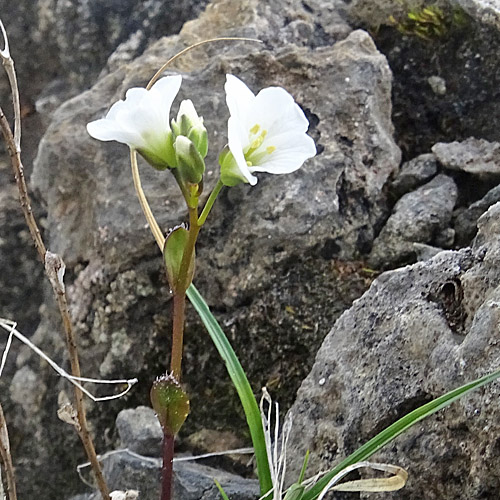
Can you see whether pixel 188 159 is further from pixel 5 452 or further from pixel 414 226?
pixel 414 226

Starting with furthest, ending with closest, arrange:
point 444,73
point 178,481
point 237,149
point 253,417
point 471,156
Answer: point 444,73
point 471,156
point 178,481
point 253,417
point 237,149

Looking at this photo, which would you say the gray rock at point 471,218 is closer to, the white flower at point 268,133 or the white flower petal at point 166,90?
the white flower at point 268,133

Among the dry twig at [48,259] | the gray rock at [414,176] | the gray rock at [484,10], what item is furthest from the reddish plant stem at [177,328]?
the gray rock at [484,10]

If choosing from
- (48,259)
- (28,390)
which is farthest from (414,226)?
(28,390)

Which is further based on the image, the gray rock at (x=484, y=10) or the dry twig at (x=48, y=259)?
the gray rock at (x=484, y=10)

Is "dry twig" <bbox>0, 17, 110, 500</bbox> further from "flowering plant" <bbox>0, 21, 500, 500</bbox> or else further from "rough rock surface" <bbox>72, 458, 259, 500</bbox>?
"rough rock surface" <bbox>72, 458, 259, 500</bbox>

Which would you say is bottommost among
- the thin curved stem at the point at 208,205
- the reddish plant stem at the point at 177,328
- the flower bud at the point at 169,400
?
the flower bud at the point at 169,400

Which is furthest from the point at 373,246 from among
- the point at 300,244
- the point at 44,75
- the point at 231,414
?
the point at 44,75
